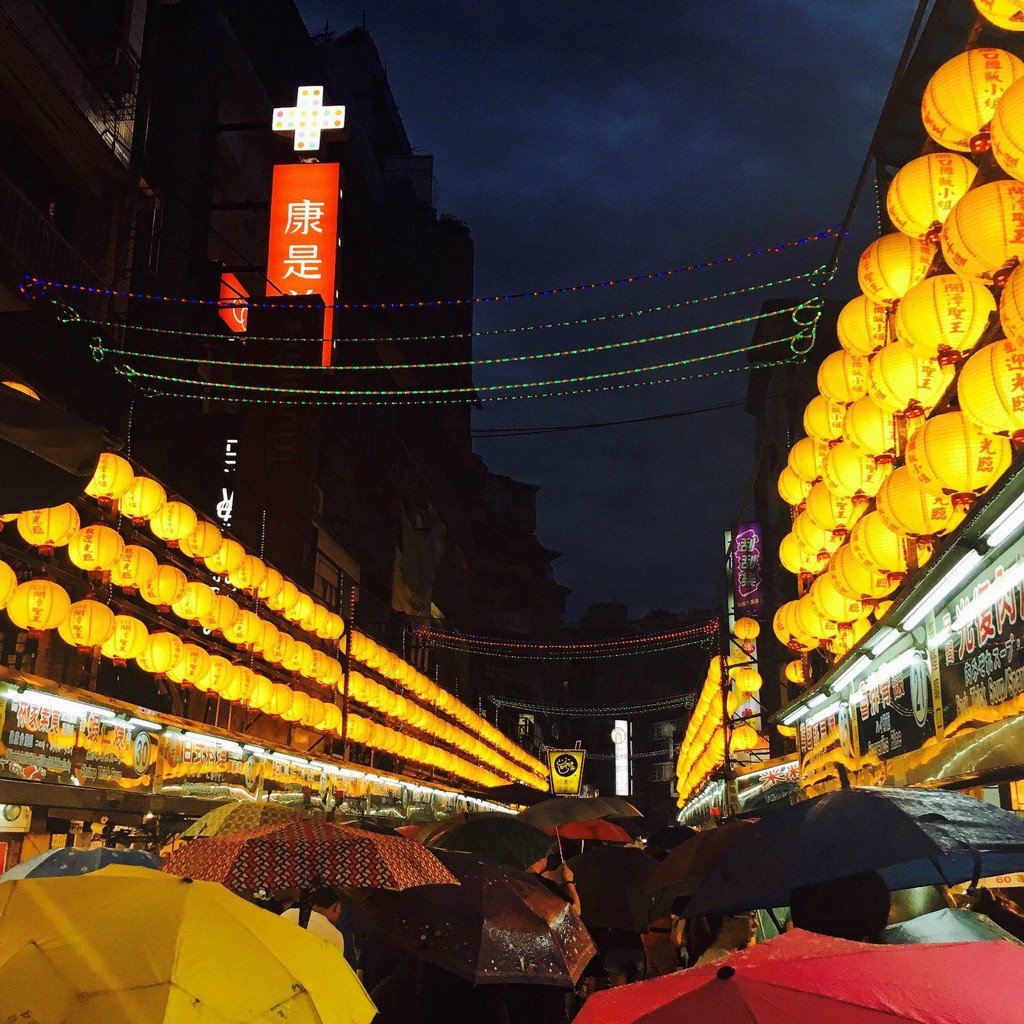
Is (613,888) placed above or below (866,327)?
below

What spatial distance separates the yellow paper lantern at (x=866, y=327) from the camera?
11727 millimetres

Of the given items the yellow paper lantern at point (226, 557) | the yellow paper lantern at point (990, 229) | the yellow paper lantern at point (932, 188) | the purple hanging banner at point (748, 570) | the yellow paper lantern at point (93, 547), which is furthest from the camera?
the purple hanging banner at point (748, 570)

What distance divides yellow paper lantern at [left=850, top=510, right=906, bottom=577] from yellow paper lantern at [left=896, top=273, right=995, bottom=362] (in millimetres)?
2220

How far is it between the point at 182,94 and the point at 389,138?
84.7ft

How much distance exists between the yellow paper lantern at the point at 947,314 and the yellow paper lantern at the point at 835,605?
4837mm

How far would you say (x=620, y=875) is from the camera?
10.5m

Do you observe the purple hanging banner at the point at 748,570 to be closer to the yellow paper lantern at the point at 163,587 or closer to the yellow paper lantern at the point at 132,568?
the yellow paper lantern at the point at 163,587

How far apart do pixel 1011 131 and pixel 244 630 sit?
575 inches

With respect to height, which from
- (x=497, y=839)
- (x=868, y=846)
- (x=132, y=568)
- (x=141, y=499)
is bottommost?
(x=497, y=839)

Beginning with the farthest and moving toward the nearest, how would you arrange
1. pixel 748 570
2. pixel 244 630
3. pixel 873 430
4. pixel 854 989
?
pixel 748 570 < pixel 244 630 < pixel 873 430 < pixel 854 989

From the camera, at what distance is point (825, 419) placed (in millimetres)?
13516

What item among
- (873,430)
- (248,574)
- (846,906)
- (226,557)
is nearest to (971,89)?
(873,430)

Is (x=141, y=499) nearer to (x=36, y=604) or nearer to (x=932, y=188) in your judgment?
(x=36, y=604)

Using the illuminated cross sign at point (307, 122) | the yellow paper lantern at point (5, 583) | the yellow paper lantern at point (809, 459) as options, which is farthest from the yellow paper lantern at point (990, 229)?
the illuminated cross sign at point (307, 122)
